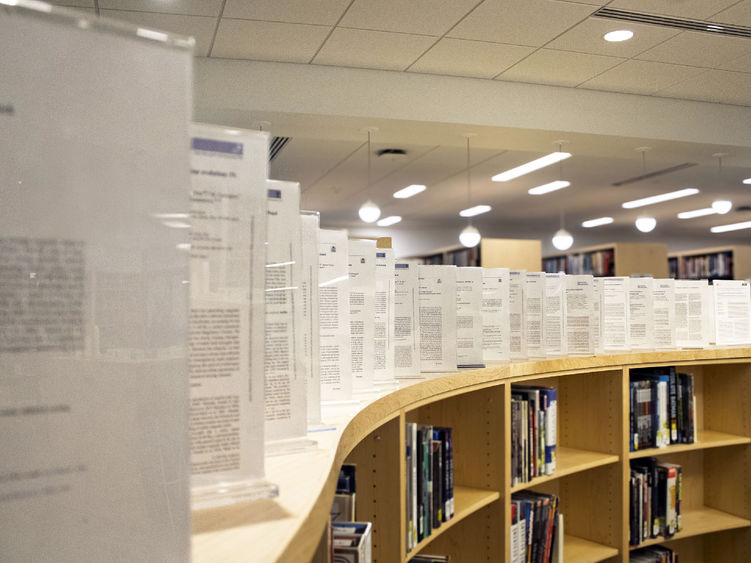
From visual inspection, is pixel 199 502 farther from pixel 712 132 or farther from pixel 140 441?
pixel 712 132

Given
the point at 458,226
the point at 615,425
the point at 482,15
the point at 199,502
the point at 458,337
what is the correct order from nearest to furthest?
1. the point at 199,502
2. the point at 458,337
3. the point at 615,425
4. the point at 482,15
5. the point at 458,226

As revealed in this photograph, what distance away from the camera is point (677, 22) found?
391 centimetres

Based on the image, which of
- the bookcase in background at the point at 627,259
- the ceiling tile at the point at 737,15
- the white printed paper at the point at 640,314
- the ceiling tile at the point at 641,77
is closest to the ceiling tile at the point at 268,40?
the ceiling tile at the point at 641,77

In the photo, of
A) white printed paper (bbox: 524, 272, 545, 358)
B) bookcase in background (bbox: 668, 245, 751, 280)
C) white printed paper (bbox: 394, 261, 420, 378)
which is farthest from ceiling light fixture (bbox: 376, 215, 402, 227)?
white printed paper (bbox: 394, 261, 420, 378)

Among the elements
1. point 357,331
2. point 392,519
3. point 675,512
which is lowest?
point 675,512

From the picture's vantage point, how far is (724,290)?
2830 millimetres

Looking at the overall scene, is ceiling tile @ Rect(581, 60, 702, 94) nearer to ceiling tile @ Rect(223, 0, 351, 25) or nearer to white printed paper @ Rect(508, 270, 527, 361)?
ceiling tile @ Rect(223, 0, 351, 25)

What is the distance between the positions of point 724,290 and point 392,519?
2141mm

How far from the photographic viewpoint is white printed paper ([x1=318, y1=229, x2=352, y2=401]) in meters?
1.19

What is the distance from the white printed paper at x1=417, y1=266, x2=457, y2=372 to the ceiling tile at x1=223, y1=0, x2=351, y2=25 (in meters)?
2.35

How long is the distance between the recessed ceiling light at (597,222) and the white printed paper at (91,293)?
10912 millimetres

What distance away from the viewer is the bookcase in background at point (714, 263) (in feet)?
30.4

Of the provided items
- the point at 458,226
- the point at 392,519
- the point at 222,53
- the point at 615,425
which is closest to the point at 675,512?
the point at 615,425

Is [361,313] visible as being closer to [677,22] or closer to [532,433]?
[532,433]
